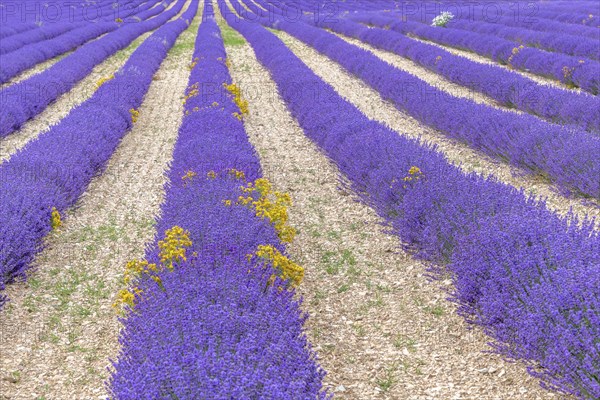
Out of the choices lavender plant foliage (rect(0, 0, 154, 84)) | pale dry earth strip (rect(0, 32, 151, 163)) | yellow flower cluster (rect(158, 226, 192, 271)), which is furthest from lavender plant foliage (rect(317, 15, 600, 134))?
lavender plant foliage (rect(0, 0, 154, 84))

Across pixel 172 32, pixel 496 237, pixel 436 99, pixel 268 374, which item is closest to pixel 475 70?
pixel 436 99

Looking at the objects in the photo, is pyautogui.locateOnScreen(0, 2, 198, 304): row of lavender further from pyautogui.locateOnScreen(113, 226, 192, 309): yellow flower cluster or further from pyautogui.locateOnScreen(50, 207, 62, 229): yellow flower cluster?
pyautogui.locateOnScreen(113, 226, 192, 309): yellow flower cluster

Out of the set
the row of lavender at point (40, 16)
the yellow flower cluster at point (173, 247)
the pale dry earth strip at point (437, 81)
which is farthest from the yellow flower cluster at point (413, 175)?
the row of lavender at point (40, 16)

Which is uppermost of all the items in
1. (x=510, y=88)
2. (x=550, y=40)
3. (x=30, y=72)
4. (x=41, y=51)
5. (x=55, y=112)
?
(x=550, y=40)

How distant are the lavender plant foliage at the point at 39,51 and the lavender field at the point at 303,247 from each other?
10.1 ft

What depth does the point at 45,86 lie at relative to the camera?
10492mm

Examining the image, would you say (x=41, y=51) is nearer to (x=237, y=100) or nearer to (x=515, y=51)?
(x=237, y=100)

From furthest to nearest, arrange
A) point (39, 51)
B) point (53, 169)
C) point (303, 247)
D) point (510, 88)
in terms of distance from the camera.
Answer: point (39, 51)
point (510, 88)
point (53, 169)
point (303, 247)

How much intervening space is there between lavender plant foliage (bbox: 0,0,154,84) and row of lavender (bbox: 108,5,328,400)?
9224mm

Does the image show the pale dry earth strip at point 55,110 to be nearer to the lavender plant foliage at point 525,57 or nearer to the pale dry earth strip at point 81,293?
the pale dry earth strip at point 81,293

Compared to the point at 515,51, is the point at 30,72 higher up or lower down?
lower down

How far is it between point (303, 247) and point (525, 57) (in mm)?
9255

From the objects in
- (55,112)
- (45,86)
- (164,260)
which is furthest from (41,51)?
(164,260)

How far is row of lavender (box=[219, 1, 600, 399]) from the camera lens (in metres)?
2.89
